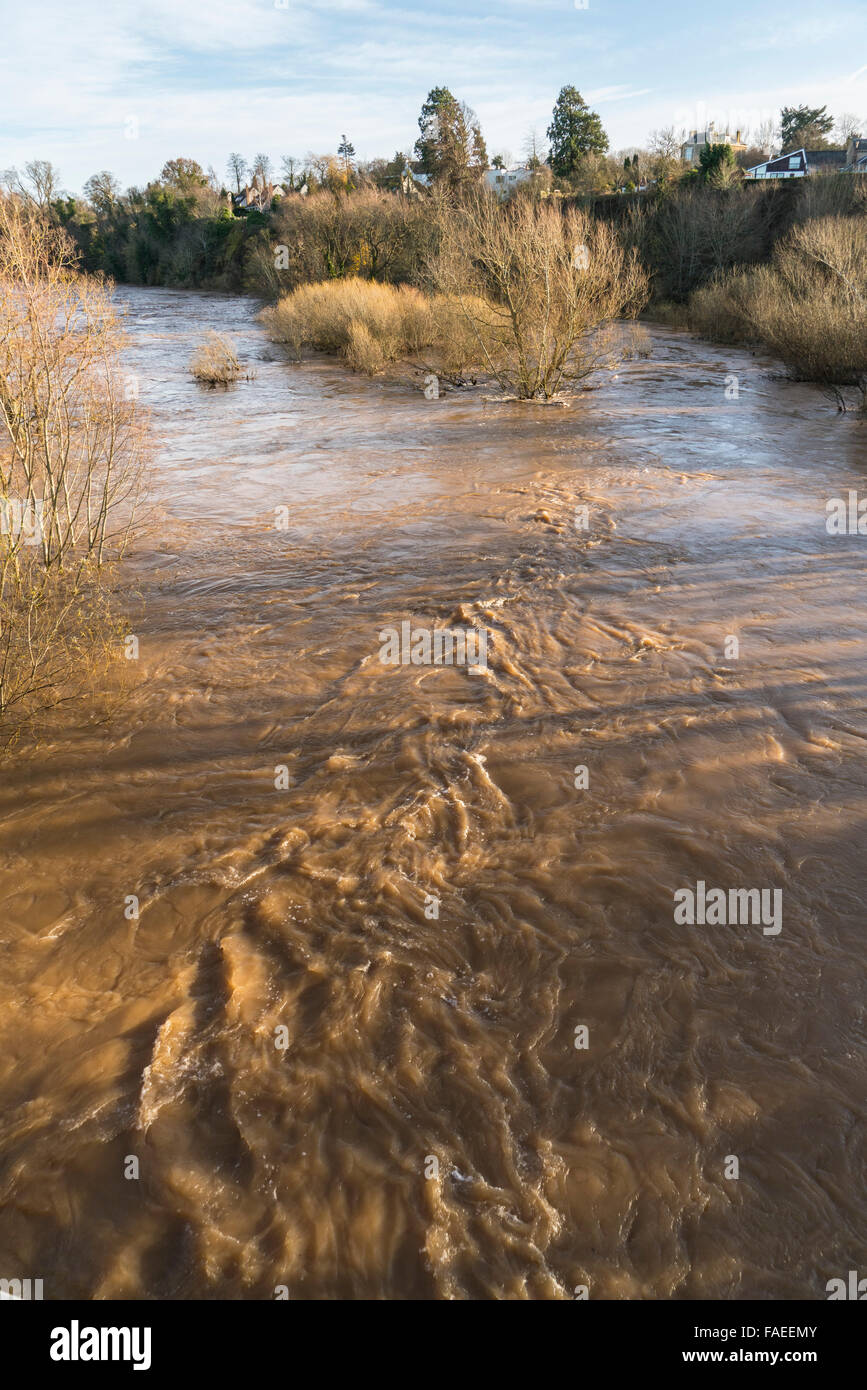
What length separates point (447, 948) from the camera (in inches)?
169

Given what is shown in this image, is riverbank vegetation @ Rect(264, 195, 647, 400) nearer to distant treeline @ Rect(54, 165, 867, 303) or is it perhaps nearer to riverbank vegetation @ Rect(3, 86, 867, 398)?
riverbank vegetation @ Rect(3, 86, 867, 398)

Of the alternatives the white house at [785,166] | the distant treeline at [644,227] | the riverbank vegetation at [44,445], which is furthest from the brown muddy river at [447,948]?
the white house at [785,166]

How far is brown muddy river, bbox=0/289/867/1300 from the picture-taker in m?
3.10

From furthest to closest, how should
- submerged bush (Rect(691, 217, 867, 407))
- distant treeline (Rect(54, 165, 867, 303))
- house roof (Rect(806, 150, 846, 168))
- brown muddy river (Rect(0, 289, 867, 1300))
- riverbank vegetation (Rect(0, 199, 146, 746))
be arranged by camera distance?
house roof (Rect(806, 150, 846, 168)) < distant treeline (Rect(54, 165, 867, 303)) < submerged bush (Rect(691, 217, 867, 407)) < riverbank vegetation (Rect(0, 199, 146, 746)) < brown muddy river (Rect(0, 289, 867, 1300))

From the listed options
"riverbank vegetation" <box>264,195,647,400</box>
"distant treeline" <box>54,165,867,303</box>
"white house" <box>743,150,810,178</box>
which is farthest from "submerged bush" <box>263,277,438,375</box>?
"white house" <box>743,150,810,178</box>

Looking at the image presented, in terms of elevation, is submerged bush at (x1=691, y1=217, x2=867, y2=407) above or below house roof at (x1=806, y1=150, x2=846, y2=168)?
below

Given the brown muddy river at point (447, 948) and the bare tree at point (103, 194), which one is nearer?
the brown muddy river at point (447, 948)

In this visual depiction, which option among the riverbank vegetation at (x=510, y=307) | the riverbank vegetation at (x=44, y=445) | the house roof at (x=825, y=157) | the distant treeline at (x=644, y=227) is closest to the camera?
the riverbank vegetation at (x=44, y=445)

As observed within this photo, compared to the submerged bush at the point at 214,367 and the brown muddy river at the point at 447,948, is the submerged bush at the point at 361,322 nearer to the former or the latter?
the submerged bush at the point at 214,367

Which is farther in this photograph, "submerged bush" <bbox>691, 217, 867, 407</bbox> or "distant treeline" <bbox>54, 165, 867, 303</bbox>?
"distant treeline" <bbox>54, 165, 867, 303</bbox>

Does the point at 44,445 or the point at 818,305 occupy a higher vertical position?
the point at 818,305

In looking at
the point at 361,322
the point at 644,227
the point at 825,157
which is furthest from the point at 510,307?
the point at 825,157

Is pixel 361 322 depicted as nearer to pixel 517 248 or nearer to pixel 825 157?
pixel 517 248

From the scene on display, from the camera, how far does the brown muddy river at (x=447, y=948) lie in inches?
122
